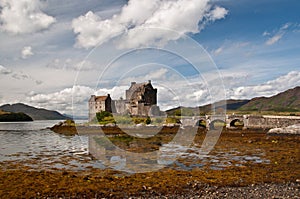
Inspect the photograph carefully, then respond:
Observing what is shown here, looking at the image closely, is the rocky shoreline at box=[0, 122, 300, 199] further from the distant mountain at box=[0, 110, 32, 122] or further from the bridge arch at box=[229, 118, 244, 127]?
the distant mountain at box=[0, 110, 32, 122]

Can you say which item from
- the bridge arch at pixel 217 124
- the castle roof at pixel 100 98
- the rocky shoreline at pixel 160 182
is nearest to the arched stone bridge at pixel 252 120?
the bridge arch at pixel 217 124

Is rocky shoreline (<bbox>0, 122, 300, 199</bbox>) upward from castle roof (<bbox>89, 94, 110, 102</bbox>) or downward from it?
downward

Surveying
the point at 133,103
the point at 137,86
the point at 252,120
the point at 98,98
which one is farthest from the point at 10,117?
the point at 252,120

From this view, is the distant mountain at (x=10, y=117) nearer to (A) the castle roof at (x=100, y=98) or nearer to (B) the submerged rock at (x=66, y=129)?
(A) the castle roof at (x=100, y=98)

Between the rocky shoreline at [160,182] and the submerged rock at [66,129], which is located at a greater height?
the submerged rock at [66,129]

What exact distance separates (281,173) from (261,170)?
1.50 meters

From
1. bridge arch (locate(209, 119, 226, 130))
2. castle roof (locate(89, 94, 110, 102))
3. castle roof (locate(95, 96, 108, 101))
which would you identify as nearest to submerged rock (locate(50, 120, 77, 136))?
castle roof (locate(89, 94, 110, 102))

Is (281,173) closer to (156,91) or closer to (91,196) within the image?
(91,196)

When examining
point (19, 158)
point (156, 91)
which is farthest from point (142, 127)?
point (19, 158)

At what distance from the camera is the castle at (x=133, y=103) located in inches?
3915

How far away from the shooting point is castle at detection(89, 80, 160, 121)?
326 feet

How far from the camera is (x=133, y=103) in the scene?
10031cm

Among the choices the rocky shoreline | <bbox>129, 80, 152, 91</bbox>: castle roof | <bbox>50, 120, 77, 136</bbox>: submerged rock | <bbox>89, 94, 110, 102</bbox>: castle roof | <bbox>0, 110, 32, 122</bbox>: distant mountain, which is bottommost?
the rocky shoreline

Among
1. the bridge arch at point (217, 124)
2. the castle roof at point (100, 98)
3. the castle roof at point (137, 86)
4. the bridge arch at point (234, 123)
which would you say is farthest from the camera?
the castle roof at point (100, 98)
